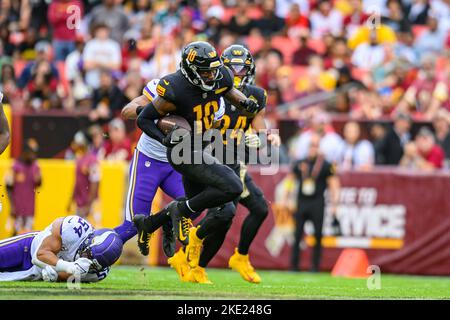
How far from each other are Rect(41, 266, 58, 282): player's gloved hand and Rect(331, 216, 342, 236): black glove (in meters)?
7.37

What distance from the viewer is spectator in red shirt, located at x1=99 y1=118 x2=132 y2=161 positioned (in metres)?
16.6

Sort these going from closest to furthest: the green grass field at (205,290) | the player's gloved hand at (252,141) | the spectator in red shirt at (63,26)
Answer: the green grass field at (205,290) < the player's gloved hand at (252,141) < the spectator in red shirt at (63,26)

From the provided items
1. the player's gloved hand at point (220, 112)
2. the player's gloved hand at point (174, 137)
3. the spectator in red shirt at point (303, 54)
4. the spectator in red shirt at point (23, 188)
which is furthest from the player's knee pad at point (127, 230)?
the spectator in red shirt at point (303, 54)

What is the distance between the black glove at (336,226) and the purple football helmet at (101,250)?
7017mm

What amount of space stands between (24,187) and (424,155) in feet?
19.7

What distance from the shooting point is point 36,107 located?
17906mm

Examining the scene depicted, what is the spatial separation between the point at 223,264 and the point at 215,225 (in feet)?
19.5

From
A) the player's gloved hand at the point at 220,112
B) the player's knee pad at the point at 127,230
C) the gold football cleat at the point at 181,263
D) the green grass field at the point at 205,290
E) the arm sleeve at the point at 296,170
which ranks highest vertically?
the player's gloved hand at the point at 220,112

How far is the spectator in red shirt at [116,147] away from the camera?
16.6 meters

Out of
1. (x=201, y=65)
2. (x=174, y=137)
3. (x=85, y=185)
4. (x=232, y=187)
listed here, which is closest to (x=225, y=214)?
(x=232, y=187)

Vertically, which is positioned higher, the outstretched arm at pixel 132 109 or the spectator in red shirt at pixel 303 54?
the spectator in red shirt at pixel 303 54

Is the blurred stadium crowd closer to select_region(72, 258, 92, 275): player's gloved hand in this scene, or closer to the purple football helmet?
the purple football helmet

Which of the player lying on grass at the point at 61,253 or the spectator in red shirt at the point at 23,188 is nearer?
the player lying on grass at the point at 61,253

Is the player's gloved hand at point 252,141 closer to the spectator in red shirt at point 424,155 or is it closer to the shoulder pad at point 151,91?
the shoulder pad at point 151,91
